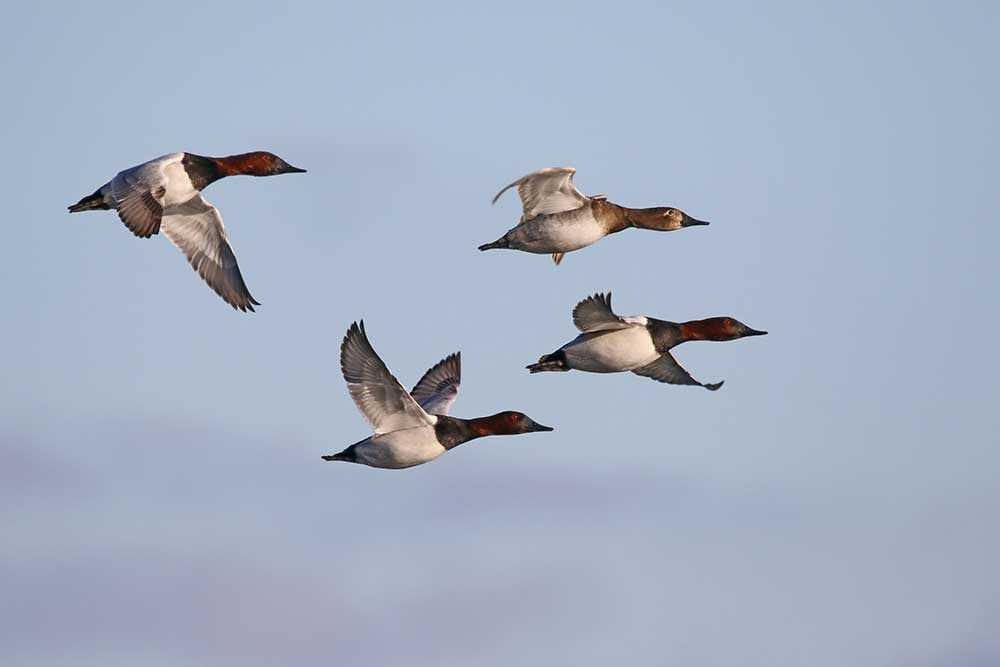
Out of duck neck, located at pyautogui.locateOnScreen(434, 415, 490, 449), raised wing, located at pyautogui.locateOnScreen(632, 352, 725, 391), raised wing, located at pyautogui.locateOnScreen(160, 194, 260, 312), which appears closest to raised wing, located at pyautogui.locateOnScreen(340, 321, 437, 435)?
duck neck, located at pyautogui.locateOnScreen(434, 415, 490, 449)

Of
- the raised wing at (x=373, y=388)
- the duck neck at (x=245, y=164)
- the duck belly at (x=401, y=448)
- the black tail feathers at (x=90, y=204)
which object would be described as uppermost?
the duck neck at (x=245, y=164)

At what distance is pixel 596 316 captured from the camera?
92.2 ft

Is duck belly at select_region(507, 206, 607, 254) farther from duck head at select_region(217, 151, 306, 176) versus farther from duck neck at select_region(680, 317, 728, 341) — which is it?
duck head at select_region(217, 151, 306, 176)

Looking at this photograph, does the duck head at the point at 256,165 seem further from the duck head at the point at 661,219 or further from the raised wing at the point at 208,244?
the duck head at the point at 661,219

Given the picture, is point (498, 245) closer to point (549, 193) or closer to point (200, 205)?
point (549, 193)

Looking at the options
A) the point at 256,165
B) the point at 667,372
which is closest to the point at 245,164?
the point at 256,165

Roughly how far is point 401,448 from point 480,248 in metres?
3.66

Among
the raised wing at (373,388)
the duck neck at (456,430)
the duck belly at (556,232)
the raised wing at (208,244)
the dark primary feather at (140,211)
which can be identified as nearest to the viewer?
the dark primary feather at (140,211)

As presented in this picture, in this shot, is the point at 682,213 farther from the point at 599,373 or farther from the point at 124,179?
the point at 124,179

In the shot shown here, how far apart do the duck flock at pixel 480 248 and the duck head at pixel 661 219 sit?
2 cm

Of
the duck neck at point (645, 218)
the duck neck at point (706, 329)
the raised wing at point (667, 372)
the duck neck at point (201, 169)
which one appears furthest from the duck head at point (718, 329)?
the duck neck at point (201, 169)

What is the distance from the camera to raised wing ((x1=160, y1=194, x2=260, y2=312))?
1176 inches

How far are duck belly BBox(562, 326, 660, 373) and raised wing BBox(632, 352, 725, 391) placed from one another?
2.25 metres

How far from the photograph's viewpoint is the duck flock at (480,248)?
89.7 ft
